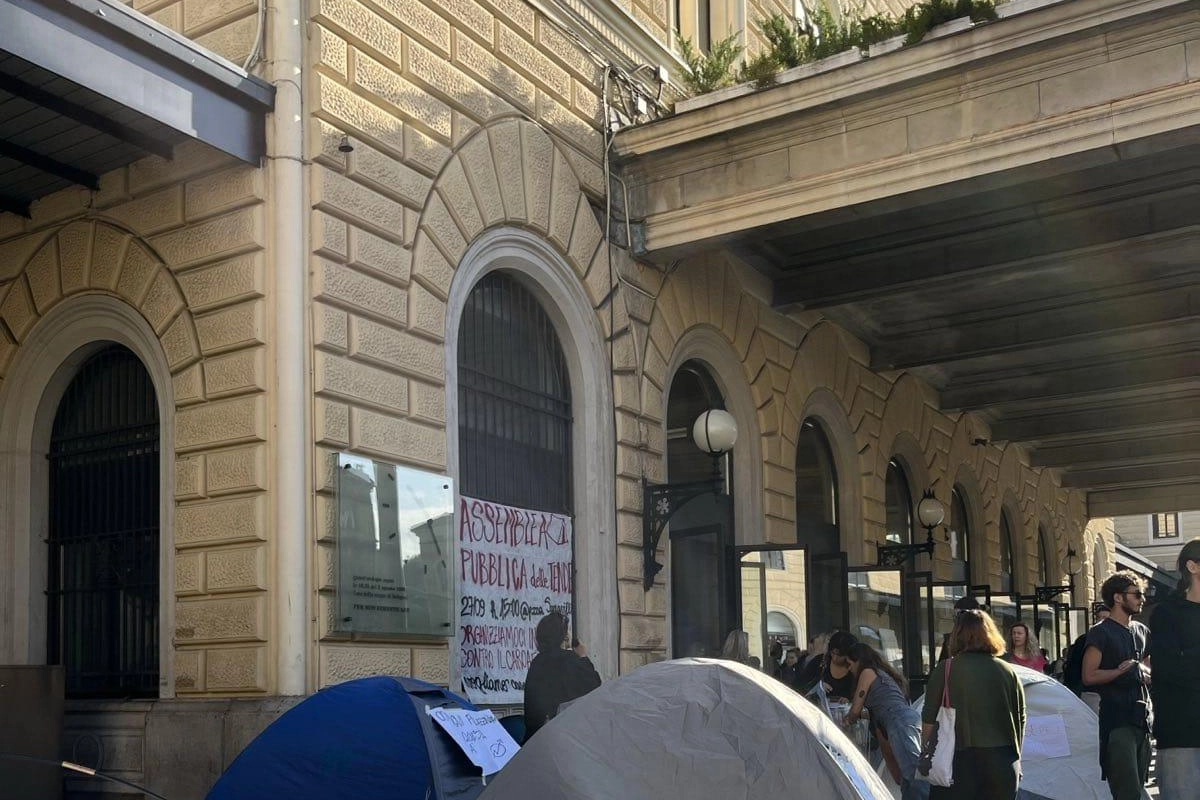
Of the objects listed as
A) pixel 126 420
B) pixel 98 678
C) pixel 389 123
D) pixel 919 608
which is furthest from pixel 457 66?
pixel 919 608

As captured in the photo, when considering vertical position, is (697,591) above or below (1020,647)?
above

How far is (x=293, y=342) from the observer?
34.4 feet

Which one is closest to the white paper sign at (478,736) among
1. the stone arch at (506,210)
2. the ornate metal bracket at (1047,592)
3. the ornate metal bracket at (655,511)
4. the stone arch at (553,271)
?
the stone arch at (553,271)

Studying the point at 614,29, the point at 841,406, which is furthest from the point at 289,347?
the point at 841,406

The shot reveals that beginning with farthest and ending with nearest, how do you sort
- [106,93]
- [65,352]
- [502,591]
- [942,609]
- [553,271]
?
[942,609] < [553,271] < [502,591] < [65,352] < [106,93]

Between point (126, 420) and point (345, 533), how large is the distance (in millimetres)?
2622

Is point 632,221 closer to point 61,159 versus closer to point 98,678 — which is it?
point 61,159

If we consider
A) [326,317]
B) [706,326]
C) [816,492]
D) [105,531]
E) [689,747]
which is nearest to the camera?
[689,747]

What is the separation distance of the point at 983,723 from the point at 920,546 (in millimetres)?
12822

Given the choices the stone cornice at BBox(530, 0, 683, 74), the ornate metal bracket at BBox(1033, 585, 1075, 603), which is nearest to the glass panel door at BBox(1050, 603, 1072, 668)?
the ornate metal bracket at BBox(1033, 585, 1075, 603)

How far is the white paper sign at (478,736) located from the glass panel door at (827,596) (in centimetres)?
748

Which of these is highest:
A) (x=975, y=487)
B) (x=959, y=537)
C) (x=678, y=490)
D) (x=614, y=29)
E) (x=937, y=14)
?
(x=614, y=29)

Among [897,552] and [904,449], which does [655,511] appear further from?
[904,449]

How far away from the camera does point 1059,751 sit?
11.1 m
